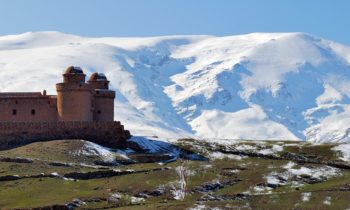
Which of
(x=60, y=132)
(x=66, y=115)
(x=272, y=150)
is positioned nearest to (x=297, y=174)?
(x=272, y=150)

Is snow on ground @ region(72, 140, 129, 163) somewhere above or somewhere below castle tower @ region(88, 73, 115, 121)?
below

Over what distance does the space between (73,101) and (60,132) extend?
26.6ft

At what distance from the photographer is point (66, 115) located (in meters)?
145

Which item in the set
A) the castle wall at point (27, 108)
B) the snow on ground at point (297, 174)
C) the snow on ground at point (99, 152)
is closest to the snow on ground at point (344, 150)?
the snow on ground at point (297, 174)

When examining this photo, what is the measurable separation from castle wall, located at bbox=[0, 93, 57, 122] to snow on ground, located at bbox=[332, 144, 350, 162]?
44.6 m

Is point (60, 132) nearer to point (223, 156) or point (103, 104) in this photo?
Answer: point (103, 104)

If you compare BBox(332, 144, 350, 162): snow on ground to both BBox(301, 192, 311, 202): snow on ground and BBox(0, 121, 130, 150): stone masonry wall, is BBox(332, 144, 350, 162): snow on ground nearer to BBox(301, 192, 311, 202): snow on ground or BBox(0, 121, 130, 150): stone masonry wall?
BBox(301, 192, 311, 202): snow on ground

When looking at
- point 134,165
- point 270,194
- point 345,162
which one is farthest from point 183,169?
point 345,162

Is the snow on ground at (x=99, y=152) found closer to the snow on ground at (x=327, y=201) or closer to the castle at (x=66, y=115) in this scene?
the castle at (x=66, y=115)

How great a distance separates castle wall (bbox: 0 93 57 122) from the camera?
148 m

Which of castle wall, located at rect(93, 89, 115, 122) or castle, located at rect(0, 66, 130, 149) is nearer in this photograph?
castle, located at rect(0, 66, 130, 149)

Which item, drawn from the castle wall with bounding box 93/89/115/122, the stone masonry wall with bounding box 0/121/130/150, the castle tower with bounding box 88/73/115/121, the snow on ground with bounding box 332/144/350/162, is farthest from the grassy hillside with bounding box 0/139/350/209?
the castle tower with bounding box 88/73/115/121

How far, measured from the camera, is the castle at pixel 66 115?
13888 centimetres

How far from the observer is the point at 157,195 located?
105938mm
